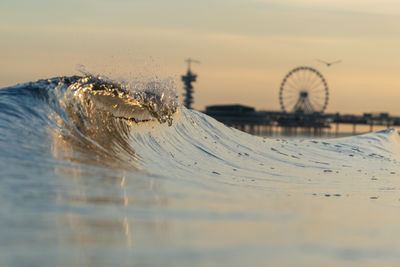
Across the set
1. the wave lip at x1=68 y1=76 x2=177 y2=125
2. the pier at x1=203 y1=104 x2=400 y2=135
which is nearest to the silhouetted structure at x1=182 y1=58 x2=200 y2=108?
the pier at x1=203 y1=104 x2=400 y2=135

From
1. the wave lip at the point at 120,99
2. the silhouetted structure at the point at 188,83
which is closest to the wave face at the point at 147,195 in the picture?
the wave lip at the point at 120,99

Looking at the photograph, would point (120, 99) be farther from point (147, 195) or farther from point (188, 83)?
point (188, 83)

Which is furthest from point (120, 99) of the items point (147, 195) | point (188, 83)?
point (188, 83)

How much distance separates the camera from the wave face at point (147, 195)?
5.14m

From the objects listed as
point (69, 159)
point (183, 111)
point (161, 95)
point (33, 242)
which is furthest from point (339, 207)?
point (183, 111)

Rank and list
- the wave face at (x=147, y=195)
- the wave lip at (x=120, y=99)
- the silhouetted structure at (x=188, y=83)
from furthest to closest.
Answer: the silhouetted structure at (x=188, y=83), the wave lip at (x=120, y=99), the wave face at (x=147, y=195)

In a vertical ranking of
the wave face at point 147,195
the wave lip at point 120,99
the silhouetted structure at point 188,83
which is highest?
the silhouetted structure at point 188,83

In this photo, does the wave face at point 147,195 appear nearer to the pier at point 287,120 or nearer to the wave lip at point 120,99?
the wave lip at point 120,99

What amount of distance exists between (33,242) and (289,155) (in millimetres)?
14026

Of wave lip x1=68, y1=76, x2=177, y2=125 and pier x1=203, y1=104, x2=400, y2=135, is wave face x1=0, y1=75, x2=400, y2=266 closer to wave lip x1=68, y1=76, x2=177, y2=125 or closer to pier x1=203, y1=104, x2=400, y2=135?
wave lip x1=68, y1=76, x2=177, y2=125

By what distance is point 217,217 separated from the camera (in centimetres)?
654

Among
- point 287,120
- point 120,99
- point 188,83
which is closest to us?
point 120,99

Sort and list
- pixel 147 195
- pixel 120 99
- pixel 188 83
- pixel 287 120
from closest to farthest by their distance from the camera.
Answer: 1. pixel 147 195
2. pixel 120 99
3. pixel 188 83
4. pixel 287 120

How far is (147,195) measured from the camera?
719cm
